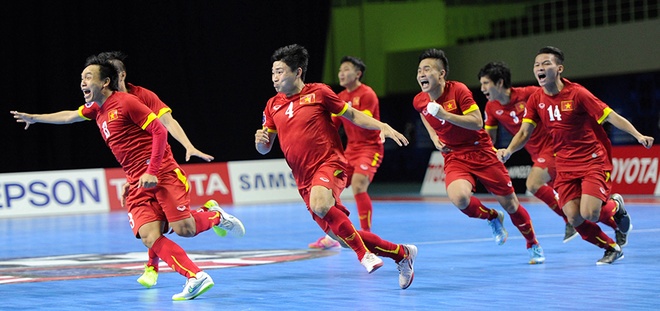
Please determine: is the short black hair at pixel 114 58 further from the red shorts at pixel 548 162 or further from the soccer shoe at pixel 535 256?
the red shorts at pixel 548 162

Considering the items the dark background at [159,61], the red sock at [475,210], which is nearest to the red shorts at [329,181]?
the red sock at [475,210]

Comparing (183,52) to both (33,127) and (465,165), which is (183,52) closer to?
(33,127)

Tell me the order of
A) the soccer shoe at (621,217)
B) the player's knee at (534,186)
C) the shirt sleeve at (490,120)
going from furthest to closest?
the player's knee at (534,186) < the shirt sleeve at (490,120) < the soccer shoe at (621,217)

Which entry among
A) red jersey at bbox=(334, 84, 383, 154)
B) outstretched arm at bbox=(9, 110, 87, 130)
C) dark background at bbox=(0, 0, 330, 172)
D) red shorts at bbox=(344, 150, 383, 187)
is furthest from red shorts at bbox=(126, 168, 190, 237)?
dark background at bbox=(0, 0, 330, 172)

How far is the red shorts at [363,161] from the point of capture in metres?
12.5

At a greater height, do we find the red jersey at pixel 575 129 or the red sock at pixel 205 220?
the red jersey at pixel 575 129

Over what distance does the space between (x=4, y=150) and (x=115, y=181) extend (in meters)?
4.26

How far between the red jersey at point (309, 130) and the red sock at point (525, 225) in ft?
7.51

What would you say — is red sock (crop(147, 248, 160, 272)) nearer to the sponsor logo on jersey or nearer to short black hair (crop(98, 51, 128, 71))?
short black hair (crop(98, 51, 128, 71))

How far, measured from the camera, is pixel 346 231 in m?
8.00

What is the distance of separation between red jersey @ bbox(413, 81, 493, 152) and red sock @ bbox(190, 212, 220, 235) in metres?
2.23

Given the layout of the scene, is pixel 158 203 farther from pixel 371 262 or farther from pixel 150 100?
pixel 371 262

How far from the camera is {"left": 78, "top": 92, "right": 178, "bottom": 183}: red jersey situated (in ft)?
26.3

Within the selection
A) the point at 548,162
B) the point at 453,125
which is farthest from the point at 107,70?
the point at 548,162
